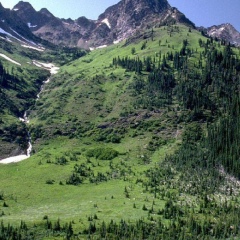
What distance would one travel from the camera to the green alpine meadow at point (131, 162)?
73.0m

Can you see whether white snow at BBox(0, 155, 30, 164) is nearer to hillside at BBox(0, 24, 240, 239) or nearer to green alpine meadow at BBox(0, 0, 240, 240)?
green alpine meadow at BBox(0, 0, 240, 240)

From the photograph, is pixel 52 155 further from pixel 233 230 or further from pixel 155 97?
pixel 233 230

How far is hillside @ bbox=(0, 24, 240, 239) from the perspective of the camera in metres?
73.4

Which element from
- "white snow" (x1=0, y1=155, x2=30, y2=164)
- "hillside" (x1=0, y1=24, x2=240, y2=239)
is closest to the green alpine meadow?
"hillside" (x1=0, y1=24, x2=240, y2=239)

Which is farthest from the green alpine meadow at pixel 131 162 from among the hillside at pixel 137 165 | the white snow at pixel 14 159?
the white snow at pixel 14 159

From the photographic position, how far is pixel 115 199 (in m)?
89.7

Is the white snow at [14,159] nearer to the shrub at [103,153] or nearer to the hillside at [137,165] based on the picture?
the hillside at [137,165]

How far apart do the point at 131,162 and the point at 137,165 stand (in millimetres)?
3446

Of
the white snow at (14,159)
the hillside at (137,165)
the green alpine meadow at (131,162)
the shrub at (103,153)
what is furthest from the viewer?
the white snow at (14,159)

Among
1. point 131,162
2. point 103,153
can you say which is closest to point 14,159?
point 103,153

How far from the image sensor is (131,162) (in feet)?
404

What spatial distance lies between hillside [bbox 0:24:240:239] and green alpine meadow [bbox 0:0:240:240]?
332 millimetres

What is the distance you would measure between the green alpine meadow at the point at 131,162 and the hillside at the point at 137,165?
1.09 ft

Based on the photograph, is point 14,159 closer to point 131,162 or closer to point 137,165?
point 131,162
